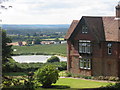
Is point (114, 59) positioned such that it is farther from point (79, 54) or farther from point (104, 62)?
point (79, 54)

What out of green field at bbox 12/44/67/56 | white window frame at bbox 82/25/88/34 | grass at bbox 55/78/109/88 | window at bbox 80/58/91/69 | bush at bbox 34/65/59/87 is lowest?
grass at bbox 55/78/109/88

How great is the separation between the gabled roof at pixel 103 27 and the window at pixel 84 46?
1.59 meters

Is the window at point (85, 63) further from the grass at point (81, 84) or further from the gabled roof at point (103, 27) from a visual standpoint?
the gabled roof at point (103, 27)

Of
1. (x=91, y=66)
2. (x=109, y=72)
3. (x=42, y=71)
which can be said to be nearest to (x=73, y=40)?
(x=91, y=66)

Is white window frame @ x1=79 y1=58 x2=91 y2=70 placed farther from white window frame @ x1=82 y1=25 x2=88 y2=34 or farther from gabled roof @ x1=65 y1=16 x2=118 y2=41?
white window frame @ x1=82 y1=25 x2=88 y2=34

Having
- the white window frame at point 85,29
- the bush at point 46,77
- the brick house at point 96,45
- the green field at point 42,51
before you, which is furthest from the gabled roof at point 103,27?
the green field at point 42,51

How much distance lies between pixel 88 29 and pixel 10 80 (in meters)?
27.1

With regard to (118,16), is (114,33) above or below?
below

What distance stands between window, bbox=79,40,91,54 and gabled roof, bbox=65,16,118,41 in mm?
1587

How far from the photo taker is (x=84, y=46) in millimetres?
36250

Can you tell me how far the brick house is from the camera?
112 ft

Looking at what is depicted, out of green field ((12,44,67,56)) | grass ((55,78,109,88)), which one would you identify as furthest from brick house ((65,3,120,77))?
green field ((12,44,67,56))

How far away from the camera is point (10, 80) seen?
9.03 m

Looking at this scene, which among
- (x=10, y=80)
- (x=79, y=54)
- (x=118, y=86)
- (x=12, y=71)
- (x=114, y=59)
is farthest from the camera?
(x=12, y=71)
